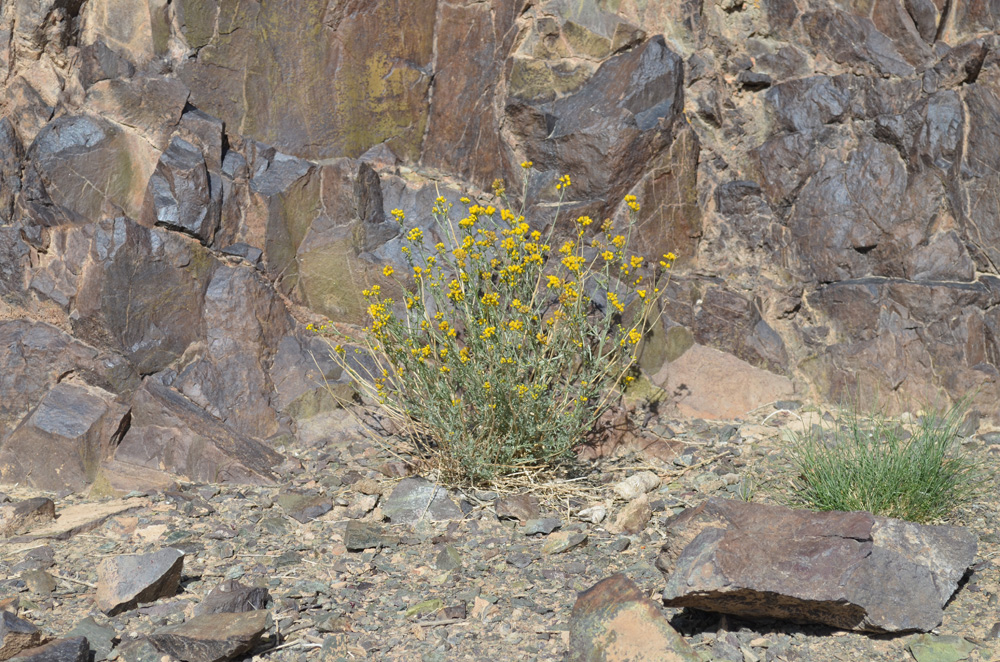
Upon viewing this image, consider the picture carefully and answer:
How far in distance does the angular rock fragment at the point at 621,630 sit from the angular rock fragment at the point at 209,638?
1.16 meters

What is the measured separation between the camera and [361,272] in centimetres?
591

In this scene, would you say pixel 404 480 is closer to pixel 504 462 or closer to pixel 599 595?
pixel 504 462

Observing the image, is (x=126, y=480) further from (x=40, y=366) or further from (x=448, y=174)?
(x=448, y=174)

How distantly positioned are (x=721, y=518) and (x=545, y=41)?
369 cm

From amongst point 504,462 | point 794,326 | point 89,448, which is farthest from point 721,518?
point 89,448

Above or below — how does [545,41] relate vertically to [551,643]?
above

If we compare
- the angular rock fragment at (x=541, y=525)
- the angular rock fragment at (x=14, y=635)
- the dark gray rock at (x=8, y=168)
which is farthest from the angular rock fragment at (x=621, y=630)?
the dark gray rock at (x=8, y=168)

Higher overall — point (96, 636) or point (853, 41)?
point (853, 41)

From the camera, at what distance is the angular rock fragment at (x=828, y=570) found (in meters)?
3.35

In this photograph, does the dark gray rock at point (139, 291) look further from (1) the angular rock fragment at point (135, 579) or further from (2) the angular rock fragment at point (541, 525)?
(2) the angular rock fragment at point (541, 525)

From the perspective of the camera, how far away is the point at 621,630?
3266 mm

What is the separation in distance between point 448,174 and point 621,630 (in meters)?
3.80

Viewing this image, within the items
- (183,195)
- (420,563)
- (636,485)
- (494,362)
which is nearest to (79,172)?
(183,195)

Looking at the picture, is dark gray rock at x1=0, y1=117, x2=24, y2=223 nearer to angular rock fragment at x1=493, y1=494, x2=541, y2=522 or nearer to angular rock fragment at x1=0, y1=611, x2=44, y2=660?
angular rock fragment at x1=0, y1=611, x2=44, y2=660
